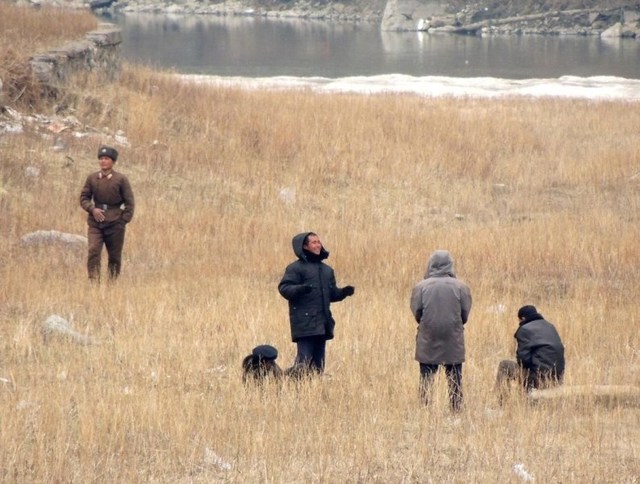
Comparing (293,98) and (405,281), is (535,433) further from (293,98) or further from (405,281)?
(293,98)

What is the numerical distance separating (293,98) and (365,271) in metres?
13.2

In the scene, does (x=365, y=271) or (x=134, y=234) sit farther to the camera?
(x=134, y=234)

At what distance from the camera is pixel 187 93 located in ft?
83.7

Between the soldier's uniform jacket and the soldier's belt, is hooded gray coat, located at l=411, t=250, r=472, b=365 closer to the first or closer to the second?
the soldier's uniform jacket

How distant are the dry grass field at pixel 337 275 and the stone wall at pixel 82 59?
48cm

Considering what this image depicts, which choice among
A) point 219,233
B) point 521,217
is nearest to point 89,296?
point 219,233

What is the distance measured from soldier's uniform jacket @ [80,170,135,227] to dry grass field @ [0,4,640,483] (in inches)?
32.3

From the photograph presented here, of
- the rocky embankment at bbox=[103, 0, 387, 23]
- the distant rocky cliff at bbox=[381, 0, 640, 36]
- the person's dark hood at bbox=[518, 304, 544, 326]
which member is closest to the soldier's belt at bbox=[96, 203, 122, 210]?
the person's dark hood at bbox=[518, 304, 544, 326]

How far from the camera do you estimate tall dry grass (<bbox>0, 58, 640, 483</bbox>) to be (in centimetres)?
736

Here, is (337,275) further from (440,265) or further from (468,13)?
(468,13)

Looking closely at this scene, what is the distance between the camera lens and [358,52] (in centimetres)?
7612

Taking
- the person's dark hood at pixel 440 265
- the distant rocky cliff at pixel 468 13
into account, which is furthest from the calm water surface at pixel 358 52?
the person's dark hood at pixel 440 265

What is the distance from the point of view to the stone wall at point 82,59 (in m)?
22.0

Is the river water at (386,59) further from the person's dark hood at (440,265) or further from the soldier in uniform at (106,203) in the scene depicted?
the person's dark hood at (440,265)
